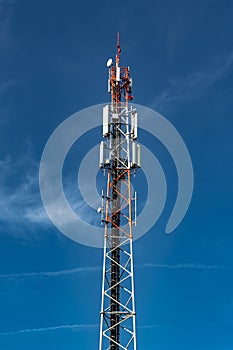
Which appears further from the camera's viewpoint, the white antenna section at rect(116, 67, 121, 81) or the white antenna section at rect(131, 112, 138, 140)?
the white antenna section at rect(116, 67, 121, 81)

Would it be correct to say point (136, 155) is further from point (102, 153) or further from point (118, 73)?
point (118, 73)

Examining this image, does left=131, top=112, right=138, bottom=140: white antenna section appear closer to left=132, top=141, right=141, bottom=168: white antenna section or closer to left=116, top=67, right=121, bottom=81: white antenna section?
left=132, top=141, right=141, bottom=168: white antenna section

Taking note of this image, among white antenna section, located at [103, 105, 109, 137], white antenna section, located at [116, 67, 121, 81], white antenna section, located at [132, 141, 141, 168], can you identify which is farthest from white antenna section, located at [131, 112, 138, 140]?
white antenna section, located at [116, 67, 121, 81]

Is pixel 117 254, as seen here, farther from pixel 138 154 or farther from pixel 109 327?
pixel 138 154

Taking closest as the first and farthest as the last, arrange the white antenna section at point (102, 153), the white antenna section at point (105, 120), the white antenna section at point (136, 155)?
1. the white antenna section at point (102, 153)
2. the white antenna section at point (136, 155)
3. the white antenna section at point (105, 120)

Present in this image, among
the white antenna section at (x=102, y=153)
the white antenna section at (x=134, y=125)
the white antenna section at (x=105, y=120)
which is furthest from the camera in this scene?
the white antenna section at (x=134, y=125)

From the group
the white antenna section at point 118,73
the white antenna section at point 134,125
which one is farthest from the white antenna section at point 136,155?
the white antenna section at point 118,73

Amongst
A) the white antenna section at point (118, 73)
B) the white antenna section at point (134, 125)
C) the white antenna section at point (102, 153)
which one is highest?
the white antenna section at point (118, 73)

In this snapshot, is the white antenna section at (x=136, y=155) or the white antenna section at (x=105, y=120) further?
the white antenna section at (x=105, y=120)

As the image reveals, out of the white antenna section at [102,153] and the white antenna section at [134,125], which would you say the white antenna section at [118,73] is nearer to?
the white antenna section at [134,125]

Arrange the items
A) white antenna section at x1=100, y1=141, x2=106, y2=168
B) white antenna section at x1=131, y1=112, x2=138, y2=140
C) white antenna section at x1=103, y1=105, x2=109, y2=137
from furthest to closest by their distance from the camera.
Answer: white antenna section at x1=131, y1=112, x2=138, y2=140, white antenna section at x1=103, y1=105, x2=109, y2=137, white antenna section at x1=100, y1=141, x2=106, y2=168

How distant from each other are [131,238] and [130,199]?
141 inches

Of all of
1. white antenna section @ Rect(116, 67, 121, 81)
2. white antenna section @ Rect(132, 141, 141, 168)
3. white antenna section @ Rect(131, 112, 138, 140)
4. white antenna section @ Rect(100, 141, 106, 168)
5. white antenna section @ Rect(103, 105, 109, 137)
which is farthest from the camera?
white antenna section @ Rect(116, 67, 121, 81)

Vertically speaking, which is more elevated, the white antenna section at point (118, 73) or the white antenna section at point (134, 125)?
the white antenna section at point (118, 73)
